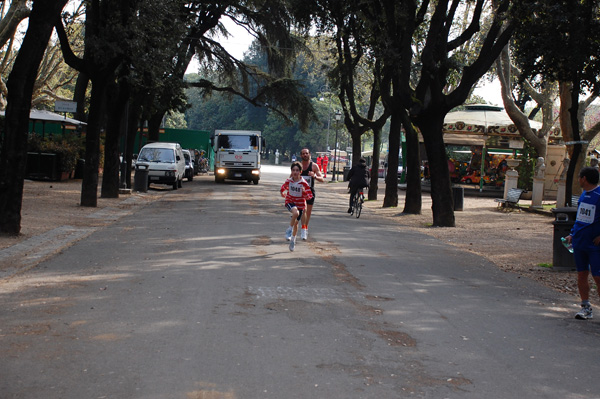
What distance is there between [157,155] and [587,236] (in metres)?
25.9

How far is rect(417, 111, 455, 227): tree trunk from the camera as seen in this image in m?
20.7

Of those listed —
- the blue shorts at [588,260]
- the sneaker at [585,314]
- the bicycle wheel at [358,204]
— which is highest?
the blue shorts at [588,260]

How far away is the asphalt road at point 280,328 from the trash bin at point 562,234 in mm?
1166

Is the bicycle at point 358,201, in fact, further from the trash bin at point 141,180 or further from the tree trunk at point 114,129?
the trash bin at point 141,180

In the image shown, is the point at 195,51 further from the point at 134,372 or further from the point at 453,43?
the point at 134,372

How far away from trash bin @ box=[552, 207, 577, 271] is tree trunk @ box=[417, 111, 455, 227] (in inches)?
326

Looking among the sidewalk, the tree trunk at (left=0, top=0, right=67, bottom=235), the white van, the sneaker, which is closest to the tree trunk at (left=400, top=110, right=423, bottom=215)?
the sidewalk

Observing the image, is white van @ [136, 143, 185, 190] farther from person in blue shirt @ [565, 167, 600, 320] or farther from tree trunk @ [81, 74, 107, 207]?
person in blue shirt @ [565, 167, 600, 320]

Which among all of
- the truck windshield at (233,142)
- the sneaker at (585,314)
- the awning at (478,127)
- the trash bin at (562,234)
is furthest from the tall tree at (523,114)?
the sneaker at (585,314)

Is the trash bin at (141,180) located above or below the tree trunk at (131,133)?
below

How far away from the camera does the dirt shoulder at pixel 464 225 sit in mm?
13001

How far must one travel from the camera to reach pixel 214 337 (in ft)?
21.1

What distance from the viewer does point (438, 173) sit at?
68.0ft

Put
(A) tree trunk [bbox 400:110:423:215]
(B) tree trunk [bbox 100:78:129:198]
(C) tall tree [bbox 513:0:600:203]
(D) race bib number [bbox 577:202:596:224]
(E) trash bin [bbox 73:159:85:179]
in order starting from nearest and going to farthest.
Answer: (D) race bib number [bbox 577:202:596:224] < (C) tall tree [bbox 513:0:600:203] < (B) tree trunk [bbox 100:78:129:198] < (A) tree trunk [bbox 400:110:423:215] < (E) trash bin [bbox 73:159:85:179]
